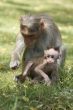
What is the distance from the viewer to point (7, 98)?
7441mm

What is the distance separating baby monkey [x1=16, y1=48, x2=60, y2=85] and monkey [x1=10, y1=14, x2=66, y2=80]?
0.14 metres

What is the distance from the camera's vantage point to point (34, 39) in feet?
29.3

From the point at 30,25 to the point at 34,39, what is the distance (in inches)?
11.5

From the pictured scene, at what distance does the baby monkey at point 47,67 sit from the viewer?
891cm

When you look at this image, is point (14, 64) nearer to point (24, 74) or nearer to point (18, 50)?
point (24, 74)

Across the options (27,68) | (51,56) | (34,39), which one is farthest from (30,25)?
(27,68)

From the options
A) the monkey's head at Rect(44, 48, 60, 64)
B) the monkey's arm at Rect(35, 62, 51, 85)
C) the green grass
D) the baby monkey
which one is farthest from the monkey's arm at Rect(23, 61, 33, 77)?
the monkey's head at Rect(44, 48, 60, 64)

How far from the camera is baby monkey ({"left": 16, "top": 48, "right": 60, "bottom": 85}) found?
8905 mm

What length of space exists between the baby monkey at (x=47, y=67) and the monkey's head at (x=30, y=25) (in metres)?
0.39

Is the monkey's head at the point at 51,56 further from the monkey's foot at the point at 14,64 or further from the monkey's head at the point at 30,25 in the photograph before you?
the monkey's foot at the point at 14,64

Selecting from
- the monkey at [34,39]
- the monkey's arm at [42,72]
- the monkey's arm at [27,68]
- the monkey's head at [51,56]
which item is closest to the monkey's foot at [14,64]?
the monkey at [34,39]

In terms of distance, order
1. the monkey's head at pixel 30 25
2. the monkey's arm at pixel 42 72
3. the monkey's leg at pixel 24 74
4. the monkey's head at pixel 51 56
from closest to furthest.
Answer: the monkey's head at pixel 30 25 → the monkey's head at pixel 51 56 → the monkey's arm at pixel 42 72 → the monkey's leg at pixel 24 74

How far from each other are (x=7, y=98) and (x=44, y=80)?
1.65 meters

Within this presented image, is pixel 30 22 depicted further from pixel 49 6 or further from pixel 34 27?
pixel 49 6
